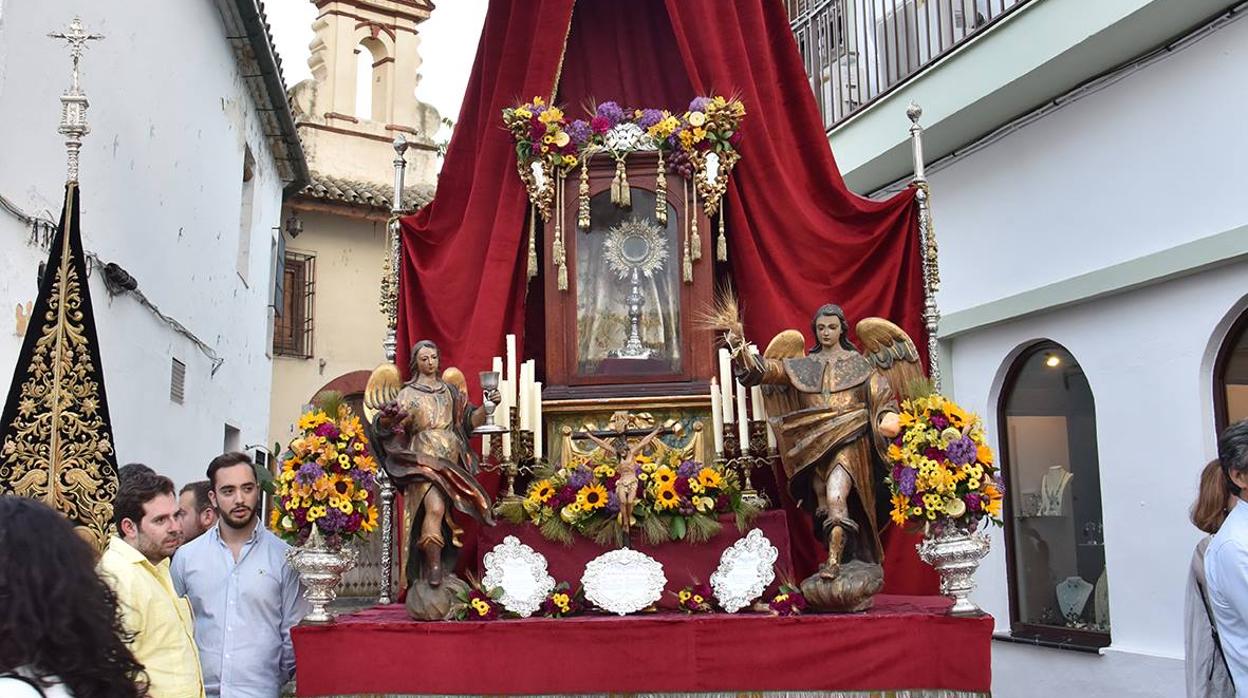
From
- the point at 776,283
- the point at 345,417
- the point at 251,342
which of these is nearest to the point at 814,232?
the point at 776,283

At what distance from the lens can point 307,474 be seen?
4629 millimetres

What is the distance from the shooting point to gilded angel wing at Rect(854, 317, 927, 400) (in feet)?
17.1

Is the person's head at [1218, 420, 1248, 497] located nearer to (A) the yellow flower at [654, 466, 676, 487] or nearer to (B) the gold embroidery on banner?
(A) the yellow flower at [654, 466, 676, 487]

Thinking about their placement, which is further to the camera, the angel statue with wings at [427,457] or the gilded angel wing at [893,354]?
the gilded angel wing at [893,354]

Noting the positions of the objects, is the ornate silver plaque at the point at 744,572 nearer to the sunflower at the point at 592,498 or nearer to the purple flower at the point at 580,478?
the sunflower at the point at 592,498

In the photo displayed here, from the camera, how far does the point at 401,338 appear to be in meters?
6.16

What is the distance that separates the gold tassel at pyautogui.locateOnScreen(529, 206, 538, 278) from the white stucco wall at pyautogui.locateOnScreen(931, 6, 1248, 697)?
3614 millimetres

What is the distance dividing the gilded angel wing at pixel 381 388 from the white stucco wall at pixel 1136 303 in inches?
174

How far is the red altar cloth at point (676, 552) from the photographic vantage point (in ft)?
16.4

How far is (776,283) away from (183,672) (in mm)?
3868

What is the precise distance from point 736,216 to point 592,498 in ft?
6.52

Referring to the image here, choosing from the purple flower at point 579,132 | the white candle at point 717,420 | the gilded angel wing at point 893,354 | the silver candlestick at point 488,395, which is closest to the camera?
the silver candlestick at point 488,395

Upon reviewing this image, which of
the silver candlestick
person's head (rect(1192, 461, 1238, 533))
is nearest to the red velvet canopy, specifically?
the silver candlestick

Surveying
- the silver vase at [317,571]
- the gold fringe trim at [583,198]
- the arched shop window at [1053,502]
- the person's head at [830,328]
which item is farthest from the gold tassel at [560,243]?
the arched shop window at [1053,502]
